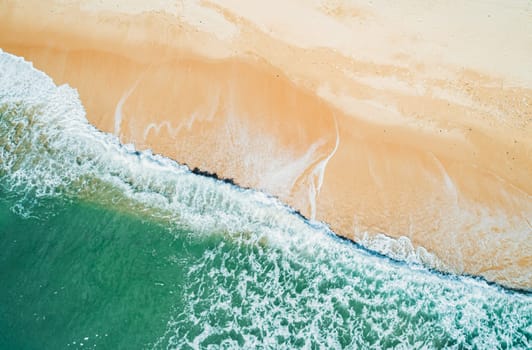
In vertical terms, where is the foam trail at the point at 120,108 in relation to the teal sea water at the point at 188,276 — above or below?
above

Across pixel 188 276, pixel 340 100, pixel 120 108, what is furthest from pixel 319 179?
pixel 120 108

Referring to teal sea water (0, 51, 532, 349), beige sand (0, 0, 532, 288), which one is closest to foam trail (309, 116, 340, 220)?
Answer: beige sand (0, 0, 532, 288)

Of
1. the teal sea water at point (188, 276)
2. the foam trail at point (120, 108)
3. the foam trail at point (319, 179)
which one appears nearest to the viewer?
the teal sea water at point (188, 276)

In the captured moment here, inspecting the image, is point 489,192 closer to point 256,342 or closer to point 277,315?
point 277,315

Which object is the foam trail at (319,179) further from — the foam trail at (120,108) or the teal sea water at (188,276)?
the foam trail at (120,108)

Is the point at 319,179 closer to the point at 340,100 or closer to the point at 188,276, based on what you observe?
the point at 340,100

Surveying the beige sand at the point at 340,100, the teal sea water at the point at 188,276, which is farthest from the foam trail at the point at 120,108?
the teal sea water at the point at 188,276

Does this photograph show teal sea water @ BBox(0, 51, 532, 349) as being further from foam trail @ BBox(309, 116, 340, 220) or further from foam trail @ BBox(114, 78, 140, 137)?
foam trail @ BBox(309, 116, 340, 220)
